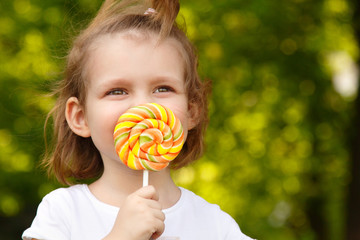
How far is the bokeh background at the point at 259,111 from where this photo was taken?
24.9 ft

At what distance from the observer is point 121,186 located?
2791 millimetres

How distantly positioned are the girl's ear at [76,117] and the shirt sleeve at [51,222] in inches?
13.9

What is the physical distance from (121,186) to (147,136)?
1.09ft

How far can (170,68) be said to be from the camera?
2717mm

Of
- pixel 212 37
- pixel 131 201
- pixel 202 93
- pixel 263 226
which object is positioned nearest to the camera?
pixel 131 201

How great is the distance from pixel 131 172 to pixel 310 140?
679 centimetres

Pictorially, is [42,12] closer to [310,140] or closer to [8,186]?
[8,186]

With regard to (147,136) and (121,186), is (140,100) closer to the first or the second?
(147,136)

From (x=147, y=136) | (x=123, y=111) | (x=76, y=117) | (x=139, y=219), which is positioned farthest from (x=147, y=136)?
(x=76, y=117)

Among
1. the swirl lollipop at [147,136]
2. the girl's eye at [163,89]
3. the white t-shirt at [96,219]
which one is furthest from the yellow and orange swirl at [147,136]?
the white t-shirt at [96,219]

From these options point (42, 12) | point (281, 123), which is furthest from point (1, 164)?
point (281, 123)

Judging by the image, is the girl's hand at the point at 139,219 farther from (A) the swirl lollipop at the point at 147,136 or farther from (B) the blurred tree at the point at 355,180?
(B) the blurred tree at the point at 355,180

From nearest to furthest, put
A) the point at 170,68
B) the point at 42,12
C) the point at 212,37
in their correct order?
the point at 170,68
the point at 42,12
the point at 212,37

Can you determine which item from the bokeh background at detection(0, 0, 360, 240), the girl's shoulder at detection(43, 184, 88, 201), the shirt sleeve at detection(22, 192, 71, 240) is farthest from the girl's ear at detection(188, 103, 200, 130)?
the bokeh background at detection(0, 0, 360, 240)
